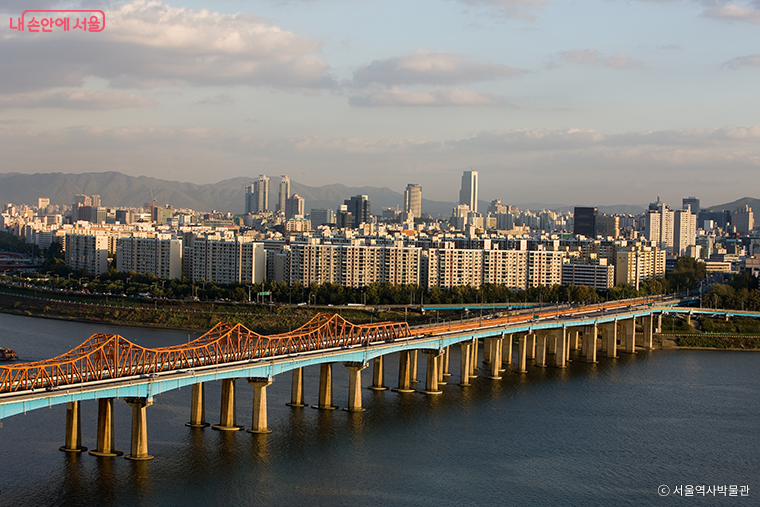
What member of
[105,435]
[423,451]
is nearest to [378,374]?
[423,451]

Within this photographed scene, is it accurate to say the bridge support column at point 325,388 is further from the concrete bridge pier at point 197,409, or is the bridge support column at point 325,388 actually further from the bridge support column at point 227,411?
the concrete bridge pier at point 197,409

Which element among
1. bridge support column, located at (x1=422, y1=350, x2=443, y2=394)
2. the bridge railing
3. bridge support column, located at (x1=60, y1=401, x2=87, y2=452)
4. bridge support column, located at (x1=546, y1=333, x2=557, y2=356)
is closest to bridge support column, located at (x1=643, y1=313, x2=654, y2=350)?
bridge support column, located at (x1=546, y1=333, x2=557, y2=356)

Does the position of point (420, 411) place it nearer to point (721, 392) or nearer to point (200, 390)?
point (200, 390)

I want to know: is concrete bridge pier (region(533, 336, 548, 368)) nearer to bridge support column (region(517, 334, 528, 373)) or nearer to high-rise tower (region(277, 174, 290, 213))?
bridge support column (region(517, 334, 528, 373))

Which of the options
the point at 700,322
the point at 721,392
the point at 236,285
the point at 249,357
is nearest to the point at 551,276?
the point at 700,322

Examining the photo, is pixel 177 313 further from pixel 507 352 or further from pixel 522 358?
pixel 522 358

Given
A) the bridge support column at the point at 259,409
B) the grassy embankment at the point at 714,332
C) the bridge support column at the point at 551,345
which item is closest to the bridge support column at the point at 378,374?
the bridge support column at the point at 259,409
